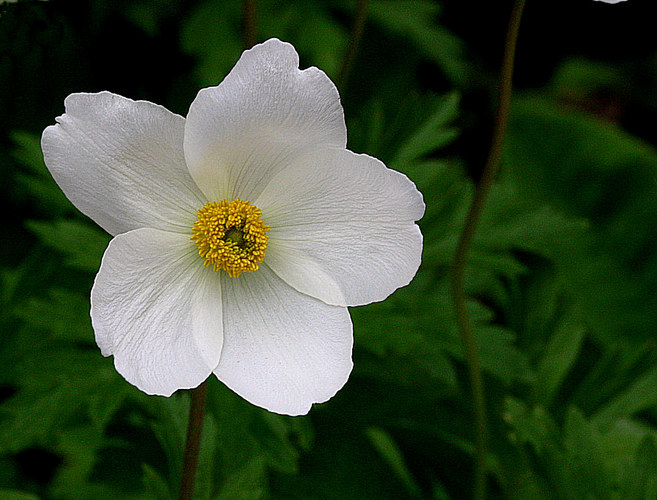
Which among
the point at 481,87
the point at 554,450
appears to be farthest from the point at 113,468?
the point at 481,87

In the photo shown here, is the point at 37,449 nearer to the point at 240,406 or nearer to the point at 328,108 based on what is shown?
the point at 240,406

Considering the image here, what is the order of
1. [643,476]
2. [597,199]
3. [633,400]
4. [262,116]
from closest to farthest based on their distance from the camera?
[262,116] → [643,476] → [633,400] → [597,199]

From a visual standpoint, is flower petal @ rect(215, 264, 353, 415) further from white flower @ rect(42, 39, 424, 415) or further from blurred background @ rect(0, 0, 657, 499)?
blurred background @ rect(0, 0, 657, 499)

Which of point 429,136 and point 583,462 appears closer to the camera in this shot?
point 583,462

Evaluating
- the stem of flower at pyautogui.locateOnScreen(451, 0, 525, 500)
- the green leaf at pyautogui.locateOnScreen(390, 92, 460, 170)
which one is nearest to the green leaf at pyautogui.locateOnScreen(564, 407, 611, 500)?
the stem of flower at pyautogui.locateOnScreen(451, 0, 525, 500)

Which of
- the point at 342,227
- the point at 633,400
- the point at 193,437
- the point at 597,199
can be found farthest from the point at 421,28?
the point at 193,437

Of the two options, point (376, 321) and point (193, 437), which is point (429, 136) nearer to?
point (376, 321)

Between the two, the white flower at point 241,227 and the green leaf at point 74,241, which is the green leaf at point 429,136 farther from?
the white flower at point 241,227
